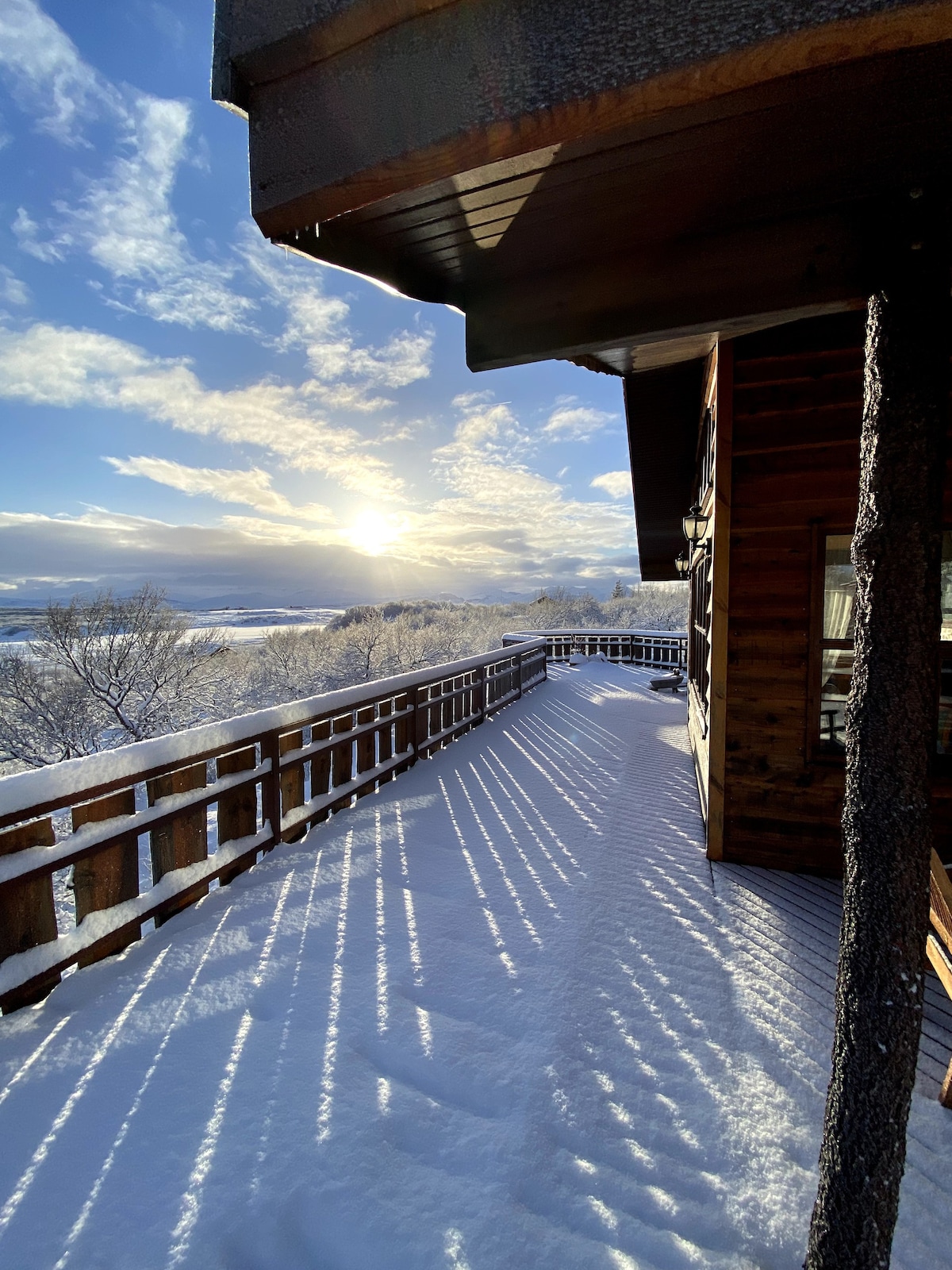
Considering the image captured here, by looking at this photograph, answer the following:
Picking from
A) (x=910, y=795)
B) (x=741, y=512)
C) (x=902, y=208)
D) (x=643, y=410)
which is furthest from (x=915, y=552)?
(x=643, y=410)

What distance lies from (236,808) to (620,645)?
1581 cm

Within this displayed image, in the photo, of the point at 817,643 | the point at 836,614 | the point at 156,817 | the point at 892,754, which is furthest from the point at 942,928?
the point at 156,817

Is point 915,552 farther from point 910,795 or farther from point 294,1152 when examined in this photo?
point 294,1152

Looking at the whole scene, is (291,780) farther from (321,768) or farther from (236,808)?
(236,808)

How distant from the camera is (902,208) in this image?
1244 millimetres

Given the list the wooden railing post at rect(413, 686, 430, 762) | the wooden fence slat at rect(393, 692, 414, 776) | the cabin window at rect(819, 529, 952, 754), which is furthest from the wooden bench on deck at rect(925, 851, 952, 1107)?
the wooden railing post at rect(413, 686, 430, 762)

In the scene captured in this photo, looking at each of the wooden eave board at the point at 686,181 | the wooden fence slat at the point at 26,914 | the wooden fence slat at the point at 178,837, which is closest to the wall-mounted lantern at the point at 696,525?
the wooden eave board at the point at 686,181

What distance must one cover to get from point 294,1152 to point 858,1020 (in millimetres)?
1690

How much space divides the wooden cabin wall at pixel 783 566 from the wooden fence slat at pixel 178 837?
3483 mm

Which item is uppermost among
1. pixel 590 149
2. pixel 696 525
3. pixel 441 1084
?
pixel 590 149

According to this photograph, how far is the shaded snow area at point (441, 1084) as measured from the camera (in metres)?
1.46

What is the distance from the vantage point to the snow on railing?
1535 centimetres

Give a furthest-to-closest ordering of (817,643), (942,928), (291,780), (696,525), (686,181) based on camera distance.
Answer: (696,525) < (291,780) < (817,643) < (942,928) < (686,181)

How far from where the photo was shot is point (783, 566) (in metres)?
3.63
